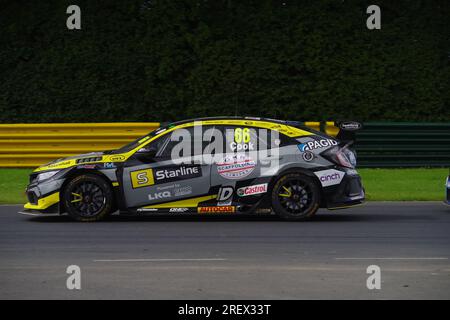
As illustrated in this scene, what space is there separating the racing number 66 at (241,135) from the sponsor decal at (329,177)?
1.04m

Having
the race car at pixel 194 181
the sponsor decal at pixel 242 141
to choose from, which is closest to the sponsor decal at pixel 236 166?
the race car at pixel 194 181

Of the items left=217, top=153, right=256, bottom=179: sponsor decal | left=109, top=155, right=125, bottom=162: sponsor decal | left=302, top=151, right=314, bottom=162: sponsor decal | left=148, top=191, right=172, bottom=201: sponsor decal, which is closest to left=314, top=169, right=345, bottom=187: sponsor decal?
left=302, top=151, right=314, bottom=162: sponsor decal

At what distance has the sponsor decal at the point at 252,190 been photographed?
12.7 m

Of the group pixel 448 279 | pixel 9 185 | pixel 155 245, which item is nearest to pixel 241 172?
pixel 155 245

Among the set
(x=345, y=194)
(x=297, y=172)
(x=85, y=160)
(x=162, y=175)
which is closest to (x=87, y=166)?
(x=85, y=160)

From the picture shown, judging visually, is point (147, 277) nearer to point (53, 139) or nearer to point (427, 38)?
point (53, 139)

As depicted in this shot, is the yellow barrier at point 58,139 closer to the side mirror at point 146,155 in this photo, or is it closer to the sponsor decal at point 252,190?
the side mirror at point 146,155

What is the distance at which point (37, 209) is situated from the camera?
42.0 feet

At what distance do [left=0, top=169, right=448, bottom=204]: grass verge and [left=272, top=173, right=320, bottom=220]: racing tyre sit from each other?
3.41 m

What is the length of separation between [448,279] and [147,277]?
8.52 ft

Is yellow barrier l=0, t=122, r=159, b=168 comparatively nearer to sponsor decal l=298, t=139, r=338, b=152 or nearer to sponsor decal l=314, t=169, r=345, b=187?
sponsor decal l=298, t=139, r=338, b=152

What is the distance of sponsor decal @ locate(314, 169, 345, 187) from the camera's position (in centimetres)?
1275

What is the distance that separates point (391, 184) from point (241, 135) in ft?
20.2

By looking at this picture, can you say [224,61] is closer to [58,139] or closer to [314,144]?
[58,139]
